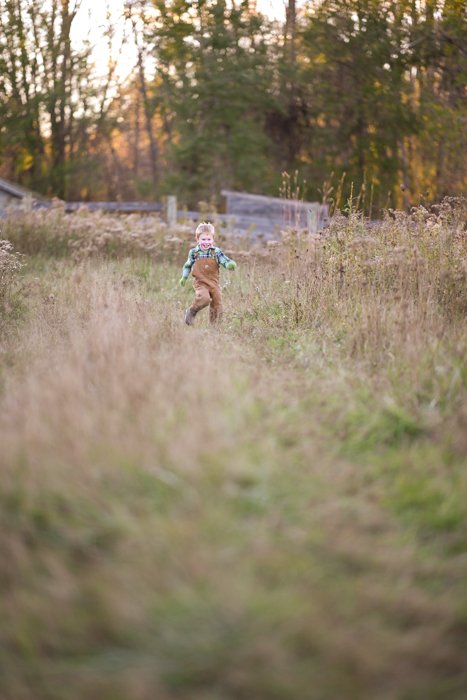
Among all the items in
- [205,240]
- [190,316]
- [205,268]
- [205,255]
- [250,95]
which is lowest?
[190,316]

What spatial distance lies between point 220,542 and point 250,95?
1939cm

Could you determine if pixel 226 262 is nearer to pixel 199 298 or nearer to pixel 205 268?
pixel 205 268

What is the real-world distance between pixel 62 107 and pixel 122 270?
1511 cm

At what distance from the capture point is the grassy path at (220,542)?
218 centimetres

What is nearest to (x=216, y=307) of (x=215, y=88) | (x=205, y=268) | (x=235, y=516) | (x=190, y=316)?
(x=190, y=316)

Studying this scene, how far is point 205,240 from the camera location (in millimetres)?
6234

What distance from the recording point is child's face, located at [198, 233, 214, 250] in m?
6.23

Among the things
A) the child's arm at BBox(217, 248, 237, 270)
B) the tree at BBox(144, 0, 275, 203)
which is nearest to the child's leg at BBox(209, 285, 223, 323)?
the child's arm at BBox(217, 248, 237, 270)

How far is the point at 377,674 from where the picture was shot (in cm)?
217

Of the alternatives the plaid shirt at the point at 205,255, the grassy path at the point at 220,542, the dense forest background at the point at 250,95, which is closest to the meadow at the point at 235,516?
the grassy path at the point at 220,542

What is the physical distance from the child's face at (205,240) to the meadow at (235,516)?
50.2 inches

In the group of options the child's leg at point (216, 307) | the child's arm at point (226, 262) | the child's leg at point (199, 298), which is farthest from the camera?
the child's leg at point (216, 307)

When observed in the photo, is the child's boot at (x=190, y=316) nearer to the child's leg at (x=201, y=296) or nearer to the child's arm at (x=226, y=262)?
the child's leg at (x=201, y=296)

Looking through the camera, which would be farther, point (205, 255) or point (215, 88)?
point (215, 88)
